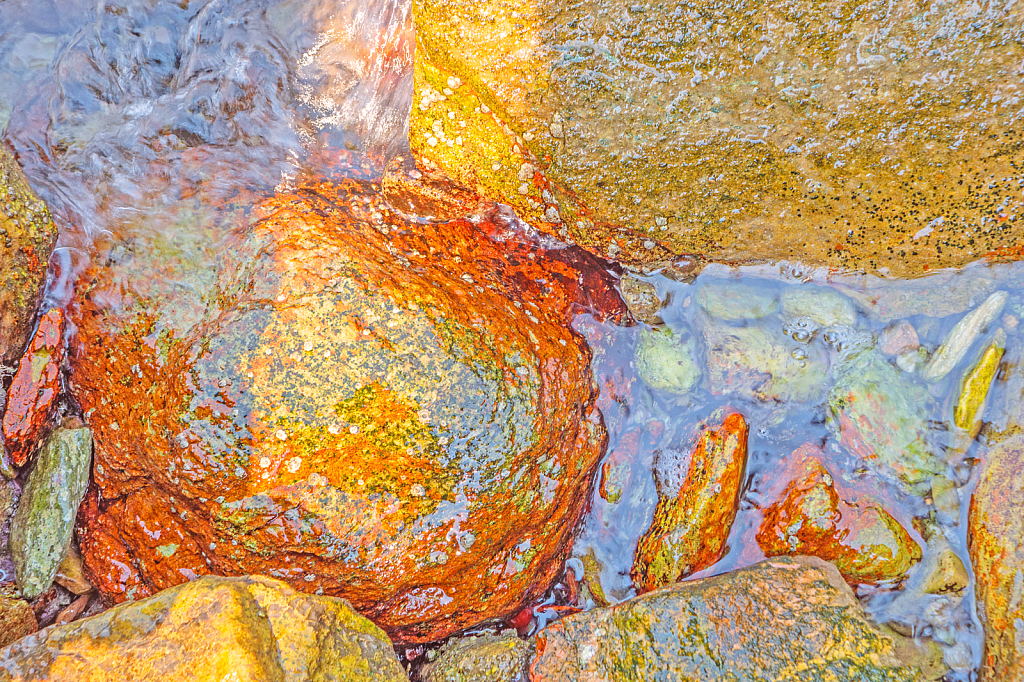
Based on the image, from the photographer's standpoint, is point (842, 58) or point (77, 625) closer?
point (77, 625)

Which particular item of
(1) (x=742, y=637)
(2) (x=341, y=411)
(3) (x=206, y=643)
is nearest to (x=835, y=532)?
(1) (x=742, y=637)

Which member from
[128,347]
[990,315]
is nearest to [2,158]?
[128,347]

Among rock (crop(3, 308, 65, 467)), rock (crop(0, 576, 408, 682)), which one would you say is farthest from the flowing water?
rock (crop(0, 576, 408, 682))

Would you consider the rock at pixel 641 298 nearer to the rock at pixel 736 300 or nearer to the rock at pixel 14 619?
the rock at pixel 736 300

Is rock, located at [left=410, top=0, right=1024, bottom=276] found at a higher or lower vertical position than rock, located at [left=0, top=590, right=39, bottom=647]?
higher

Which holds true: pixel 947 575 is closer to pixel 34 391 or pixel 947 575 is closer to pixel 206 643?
pixel 206 643

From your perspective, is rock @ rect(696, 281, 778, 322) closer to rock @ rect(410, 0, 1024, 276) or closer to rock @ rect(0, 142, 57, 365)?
rock @ rect(410, 0, 1024, 276)

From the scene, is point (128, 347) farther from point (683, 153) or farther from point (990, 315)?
point (990, 315)
